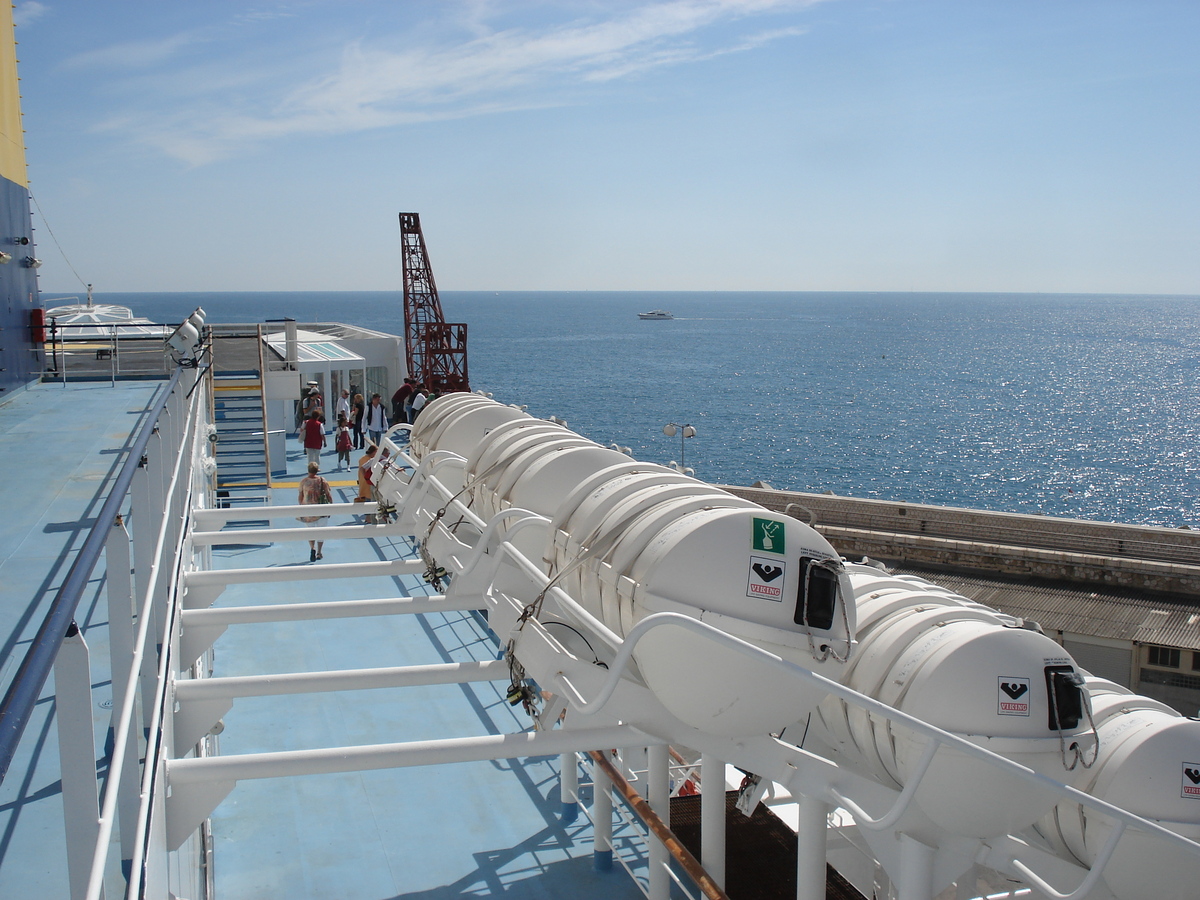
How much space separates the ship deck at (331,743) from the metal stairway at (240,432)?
6.81m

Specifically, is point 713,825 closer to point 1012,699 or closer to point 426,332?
point 1012,699

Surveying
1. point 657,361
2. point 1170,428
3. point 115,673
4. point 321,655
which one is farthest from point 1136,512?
point 657,361

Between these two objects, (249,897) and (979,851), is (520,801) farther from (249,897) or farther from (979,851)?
(979,851)

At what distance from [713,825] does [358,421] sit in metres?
18.0

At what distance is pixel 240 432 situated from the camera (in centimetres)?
1888

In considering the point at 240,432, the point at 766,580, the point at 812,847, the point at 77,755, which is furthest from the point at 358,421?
the point at 77,755

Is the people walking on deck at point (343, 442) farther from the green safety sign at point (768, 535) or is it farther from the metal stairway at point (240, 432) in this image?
the green safety sign at point (768, 535)

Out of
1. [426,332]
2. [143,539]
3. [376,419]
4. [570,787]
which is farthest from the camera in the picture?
[426,332]

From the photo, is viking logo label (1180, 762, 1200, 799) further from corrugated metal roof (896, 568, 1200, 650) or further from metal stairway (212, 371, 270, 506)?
corrugated metal roof (896, 568, 1200, 650)

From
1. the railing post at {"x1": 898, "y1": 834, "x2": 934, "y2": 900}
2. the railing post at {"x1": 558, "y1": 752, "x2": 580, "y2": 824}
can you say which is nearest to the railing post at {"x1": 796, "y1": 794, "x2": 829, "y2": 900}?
the railing post at {"x1": 898, "y1": 834, "x2": 934, "y2": 900}

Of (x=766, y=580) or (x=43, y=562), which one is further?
(x=43, y=562)

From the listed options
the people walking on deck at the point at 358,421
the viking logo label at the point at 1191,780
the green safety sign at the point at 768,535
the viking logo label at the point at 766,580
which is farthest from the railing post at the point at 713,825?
the people walking on deck at the point at 358,421

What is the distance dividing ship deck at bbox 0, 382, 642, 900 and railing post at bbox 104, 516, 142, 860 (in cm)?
64

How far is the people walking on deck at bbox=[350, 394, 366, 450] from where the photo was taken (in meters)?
22.3
